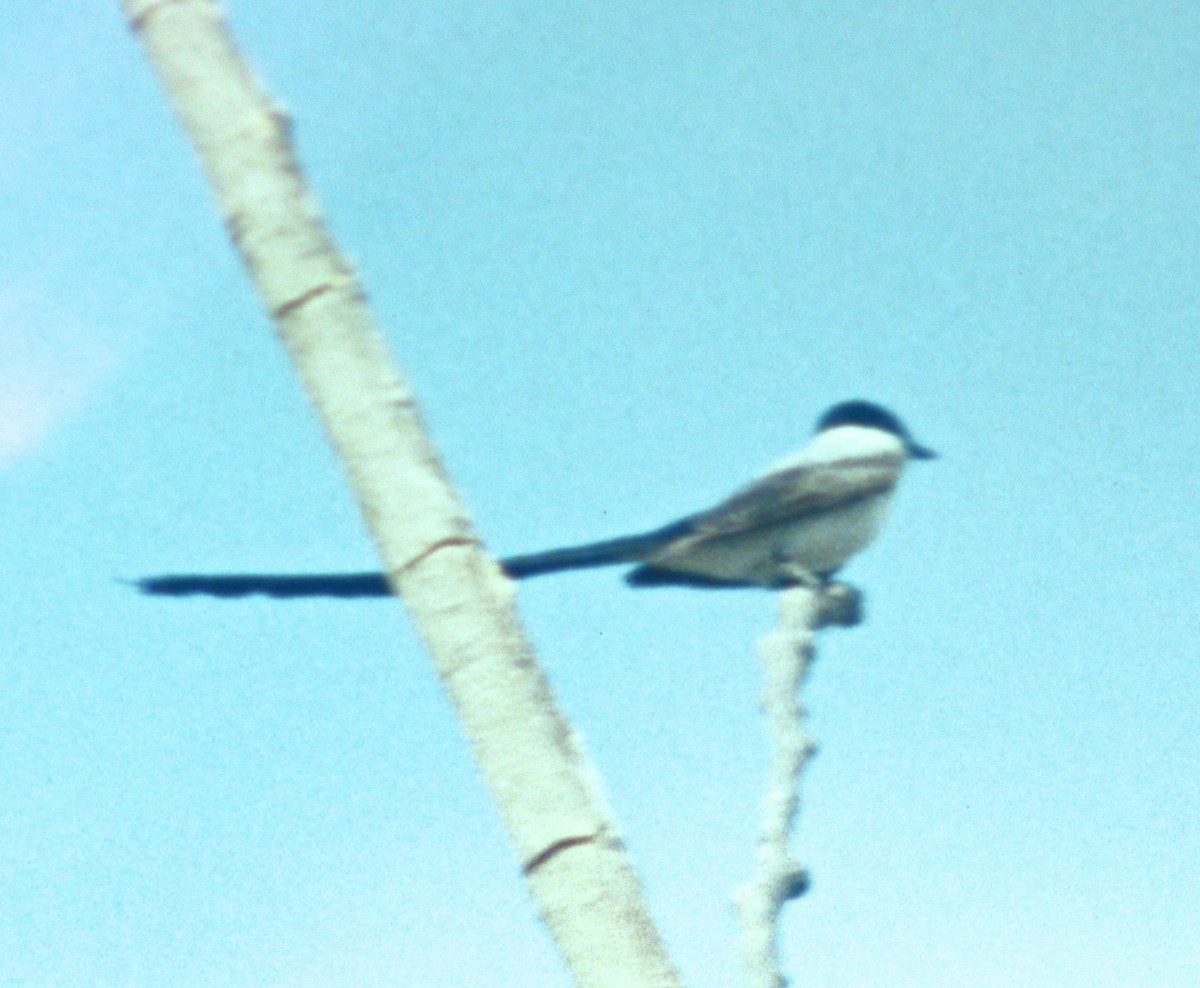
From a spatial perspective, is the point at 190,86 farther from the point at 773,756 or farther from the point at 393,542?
the point at 773,756

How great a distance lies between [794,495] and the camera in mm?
5090

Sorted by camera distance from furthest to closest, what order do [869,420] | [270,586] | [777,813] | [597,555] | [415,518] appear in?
[869,420], [597,555], [270,586], [777,813], [415,518]

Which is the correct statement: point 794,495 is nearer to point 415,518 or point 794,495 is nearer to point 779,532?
point 779,532

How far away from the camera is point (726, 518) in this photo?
488 cm

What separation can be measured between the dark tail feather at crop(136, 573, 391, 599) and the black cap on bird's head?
3599 mm

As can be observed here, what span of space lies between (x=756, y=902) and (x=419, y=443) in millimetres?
823

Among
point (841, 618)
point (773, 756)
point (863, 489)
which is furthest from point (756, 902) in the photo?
point (863, 489)

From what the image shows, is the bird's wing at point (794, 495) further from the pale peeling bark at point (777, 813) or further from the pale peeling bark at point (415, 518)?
the pale peeling bark at point (415, 518)

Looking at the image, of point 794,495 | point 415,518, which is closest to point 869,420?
point 794,495

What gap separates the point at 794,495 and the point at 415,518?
3.61m

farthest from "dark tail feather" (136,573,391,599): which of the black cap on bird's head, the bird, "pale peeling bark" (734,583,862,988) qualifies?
the black cap on bird's head

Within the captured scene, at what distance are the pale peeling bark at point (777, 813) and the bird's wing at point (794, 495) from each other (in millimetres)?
2394

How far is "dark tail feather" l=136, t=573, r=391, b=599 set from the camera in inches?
93.7

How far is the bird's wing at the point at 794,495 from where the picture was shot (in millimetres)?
4879
